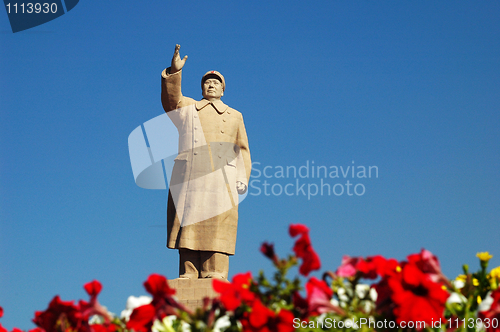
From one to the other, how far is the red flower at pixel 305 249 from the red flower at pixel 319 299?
0.07m

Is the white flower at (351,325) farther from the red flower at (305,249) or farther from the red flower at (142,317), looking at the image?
the red flower at (142,317)

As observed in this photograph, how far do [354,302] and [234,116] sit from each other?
769 cm

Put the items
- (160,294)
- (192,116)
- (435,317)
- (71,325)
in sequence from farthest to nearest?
1. (192,116)
2. (71,325)
3. (160,294)
4. (435,317)

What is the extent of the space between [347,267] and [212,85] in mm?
7715

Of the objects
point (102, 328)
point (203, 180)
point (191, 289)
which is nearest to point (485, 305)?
point (102, 328)

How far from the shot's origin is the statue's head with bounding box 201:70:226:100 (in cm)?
926

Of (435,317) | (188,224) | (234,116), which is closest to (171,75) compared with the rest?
(234,116)

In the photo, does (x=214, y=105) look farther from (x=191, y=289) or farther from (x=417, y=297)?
(x=417, y=297)

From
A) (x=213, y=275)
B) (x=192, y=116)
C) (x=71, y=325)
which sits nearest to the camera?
(x=71, y=325)

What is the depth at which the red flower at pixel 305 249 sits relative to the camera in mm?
1755

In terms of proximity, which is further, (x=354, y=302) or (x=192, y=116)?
(x=192, y=116)

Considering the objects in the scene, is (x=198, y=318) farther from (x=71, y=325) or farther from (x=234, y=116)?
(x=234, y=116)

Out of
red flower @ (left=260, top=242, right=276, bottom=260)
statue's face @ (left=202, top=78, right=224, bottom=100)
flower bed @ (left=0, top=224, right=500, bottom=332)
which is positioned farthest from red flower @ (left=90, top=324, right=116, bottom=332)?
statue's face @ (left=202, top=78, right=224, bottom=100)

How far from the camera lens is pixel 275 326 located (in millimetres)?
1665
